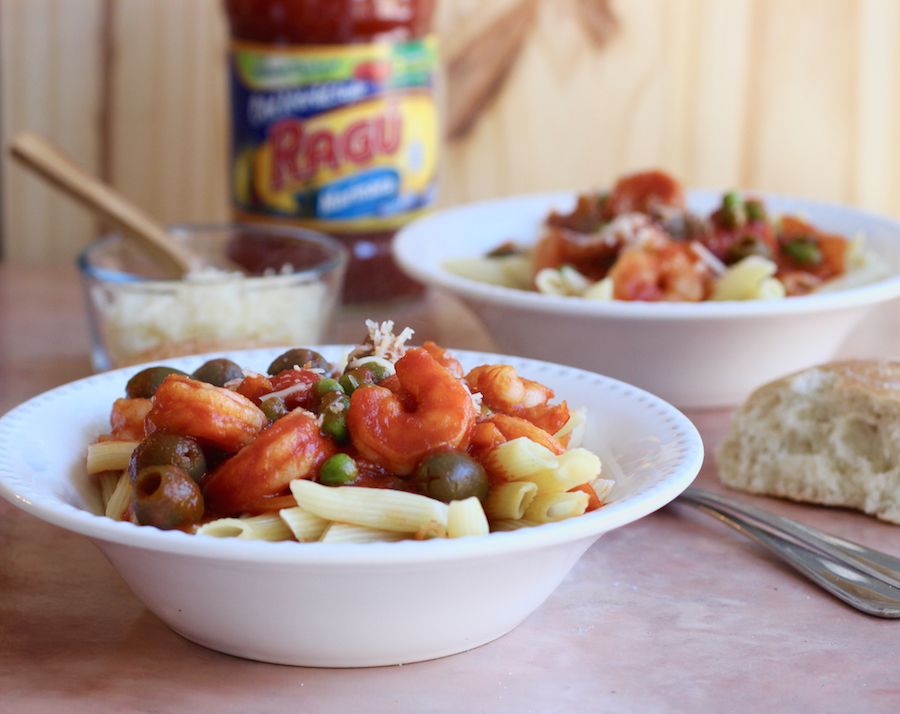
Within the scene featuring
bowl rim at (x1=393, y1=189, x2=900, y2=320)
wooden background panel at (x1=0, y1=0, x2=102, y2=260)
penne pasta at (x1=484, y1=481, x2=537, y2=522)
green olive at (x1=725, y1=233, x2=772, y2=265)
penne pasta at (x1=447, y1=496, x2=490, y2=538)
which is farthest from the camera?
wooden background panel at (x1=0, y1=0, x2=102, y2=260)

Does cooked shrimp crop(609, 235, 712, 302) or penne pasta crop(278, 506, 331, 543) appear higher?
cooked shrimp crop(609, 235, 712, 302)

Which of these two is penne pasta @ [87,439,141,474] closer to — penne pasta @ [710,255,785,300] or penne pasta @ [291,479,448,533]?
penne pasta @ [291,479,448,533]

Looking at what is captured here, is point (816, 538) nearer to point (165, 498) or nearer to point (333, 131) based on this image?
point (165, 498)

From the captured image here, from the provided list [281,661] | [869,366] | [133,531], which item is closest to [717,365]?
[869,366]

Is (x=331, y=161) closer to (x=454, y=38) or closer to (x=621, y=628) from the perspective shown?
Answer: (x=454, y=38)

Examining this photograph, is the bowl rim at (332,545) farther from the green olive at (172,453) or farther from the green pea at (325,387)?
the green pea at (325,387)

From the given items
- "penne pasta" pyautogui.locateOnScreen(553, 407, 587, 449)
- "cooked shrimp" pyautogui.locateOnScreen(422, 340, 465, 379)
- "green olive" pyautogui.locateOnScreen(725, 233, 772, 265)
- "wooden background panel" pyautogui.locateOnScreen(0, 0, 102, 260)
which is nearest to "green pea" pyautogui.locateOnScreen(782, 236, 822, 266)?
"green olive" pyautogui.locateOnScreen(725, 233, 772, 265)
